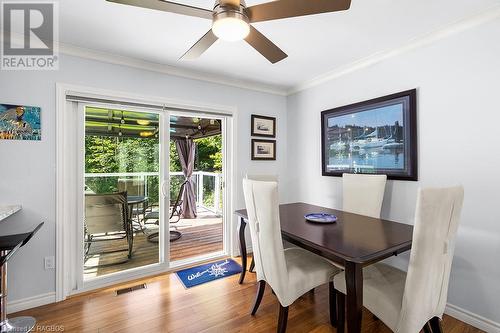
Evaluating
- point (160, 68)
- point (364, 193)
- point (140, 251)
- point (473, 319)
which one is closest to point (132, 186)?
point (140, 251)

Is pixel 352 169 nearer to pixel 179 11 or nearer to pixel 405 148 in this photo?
pixel 405 148

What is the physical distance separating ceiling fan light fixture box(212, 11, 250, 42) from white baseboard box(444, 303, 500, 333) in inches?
107

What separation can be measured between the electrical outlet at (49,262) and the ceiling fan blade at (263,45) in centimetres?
262

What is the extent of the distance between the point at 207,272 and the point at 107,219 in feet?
4.22

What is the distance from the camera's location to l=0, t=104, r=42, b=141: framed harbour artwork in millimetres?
2109

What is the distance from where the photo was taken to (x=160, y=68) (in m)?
2.83

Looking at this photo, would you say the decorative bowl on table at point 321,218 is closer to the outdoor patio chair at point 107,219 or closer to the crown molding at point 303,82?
the crown molding at point 303,82

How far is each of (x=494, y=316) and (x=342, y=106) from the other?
7.59 ft

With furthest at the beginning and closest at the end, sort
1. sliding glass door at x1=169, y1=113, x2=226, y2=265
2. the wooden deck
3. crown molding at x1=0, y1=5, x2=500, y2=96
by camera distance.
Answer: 1. sliding glass door at x1=169, y1=113, x2=226, y2=265
2. the wooden deck
3. crown molding at x1=0, y1=5, x2=500, y2=96

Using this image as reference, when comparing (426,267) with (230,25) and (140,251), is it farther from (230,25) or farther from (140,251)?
(140,251)

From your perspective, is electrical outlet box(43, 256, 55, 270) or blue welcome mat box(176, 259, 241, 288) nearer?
electrical outlet box(43, 256, 55, 270)

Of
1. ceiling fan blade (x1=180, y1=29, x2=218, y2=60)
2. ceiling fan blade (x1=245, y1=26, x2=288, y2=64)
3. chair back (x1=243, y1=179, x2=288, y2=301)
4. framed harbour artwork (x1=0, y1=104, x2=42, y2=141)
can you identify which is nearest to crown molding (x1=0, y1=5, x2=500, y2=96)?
framed harbour artwork (x1=0, y1=104, x2=42, y2=141)

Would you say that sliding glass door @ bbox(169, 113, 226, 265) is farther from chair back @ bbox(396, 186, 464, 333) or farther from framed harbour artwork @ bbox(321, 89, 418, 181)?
chair back @ bbox(396, 186, 464, 333)

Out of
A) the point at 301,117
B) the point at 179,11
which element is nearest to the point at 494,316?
the point at 301,117
